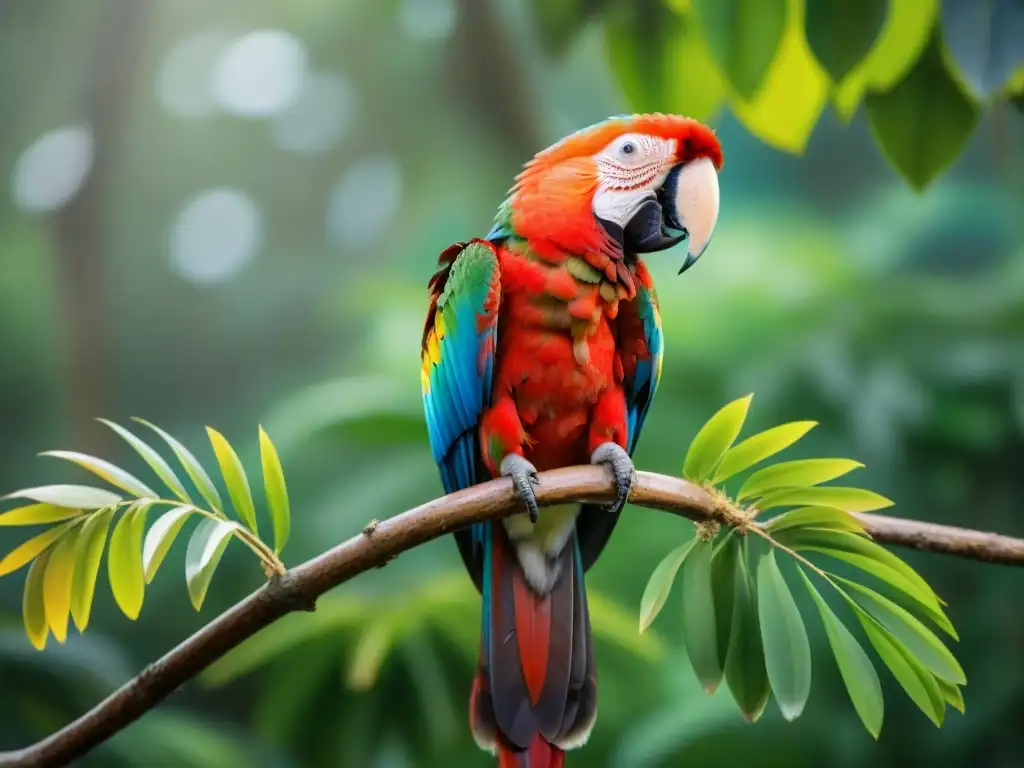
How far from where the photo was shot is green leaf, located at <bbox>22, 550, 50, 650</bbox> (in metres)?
1.01

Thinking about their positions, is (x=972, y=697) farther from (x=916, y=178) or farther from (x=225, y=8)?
(x=225, y=8)

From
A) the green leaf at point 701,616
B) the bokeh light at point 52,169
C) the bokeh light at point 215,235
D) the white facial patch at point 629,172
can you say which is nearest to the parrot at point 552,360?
the white facial patch at point 629,172

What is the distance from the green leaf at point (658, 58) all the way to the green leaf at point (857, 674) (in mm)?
789

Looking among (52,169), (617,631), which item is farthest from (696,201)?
(52,169)

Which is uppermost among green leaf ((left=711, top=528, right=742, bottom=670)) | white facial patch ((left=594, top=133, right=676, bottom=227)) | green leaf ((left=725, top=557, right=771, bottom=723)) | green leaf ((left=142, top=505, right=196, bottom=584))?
white facial patch ((left=594, top=133, right=676, bottom=227))

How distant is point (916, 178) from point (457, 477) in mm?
755

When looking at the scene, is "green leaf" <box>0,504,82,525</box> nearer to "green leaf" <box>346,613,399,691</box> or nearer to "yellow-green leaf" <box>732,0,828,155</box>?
"green leaf" <box>346,613,399,691</box>

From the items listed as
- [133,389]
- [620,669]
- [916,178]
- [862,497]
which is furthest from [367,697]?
[916,178]

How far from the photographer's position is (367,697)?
1.94 meters

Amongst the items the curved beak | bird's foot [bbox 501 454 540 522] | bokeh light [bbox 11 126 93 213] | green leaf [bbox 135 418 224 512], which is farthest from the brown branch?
A: bokeh light [bbox 11 126 93 213]

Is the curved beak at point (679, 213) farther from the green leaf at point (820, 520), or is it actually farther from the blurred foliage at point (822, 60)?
the green leaf at point (820, 520)

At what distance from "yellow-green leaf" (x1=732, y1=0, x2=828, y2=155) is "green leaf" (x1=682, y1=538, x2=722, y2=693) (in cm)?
66

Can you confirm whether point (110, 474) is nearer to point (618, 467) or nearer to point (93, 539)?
point (93, 539)

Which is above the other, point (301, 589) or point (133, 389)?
point (133, 389)
